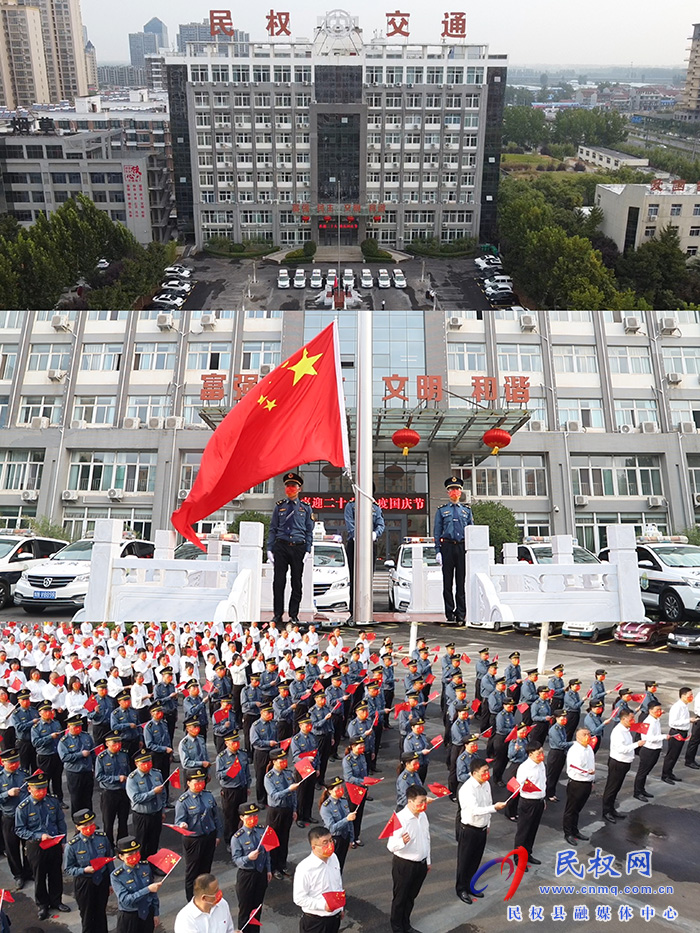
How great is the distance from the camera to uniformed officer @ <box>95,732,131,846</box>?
316 inches

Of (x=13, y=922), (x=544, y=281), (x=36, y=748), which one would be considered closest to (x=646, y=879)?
(x=13, y=922)

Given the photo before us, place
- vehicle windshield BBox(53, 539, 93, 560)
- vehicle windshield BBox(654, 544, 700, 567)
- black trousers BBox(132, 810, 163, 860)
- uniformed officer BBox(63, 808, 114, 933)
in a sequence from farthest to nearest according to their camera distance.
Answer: vehicle windshield BBox(53, 539, 93, 560) → vehicle windshield BBox(654, 544, 700, 567) → black trousers BBox(132, 810, 163, 860) → uniformed officer BBox(63, 808, 114, 933)

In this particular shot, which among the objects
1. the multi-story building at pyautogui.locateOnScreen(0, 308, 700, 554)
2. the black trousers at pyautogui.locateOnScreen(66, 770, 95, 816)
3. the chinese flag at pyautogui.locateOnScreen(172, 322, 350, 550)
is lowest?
the black trousers at pyautogui.locateOnScreen(66, 770, 95, 816)

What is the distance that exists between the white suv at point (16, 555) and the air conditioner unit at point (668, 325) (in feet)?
63.5

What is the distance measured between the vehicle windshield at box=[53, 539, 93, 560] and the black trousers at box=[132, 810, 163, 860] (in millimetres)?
9545

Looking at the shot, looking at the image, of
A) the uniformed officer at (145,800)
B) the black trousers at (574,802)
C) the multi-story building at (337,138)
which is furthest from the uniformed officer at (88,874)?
the multi-story building at (337,138)

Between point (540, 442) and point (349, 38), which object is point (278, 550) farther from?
point (349, 38)

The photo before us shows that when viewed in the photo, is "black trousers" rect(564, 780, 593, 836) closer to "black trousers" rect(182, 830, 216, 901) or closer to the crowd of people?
the crowd of people

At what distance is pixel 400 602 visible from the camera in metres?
14.8

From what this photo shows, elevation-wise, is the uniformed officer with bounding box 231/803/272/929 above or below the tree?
below

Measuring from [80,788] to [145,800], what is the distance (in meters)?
1.28

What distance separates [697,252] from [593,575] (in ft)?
160

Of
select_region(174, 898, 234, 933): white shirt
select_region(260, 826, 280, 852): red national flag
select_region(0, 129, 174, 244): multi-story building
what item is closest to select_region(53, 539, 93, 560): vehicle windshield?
select_region(260, 826, 280, 852): red national flag

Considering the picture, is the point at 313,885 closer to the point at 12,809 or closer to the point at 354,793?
the point at 354,793
